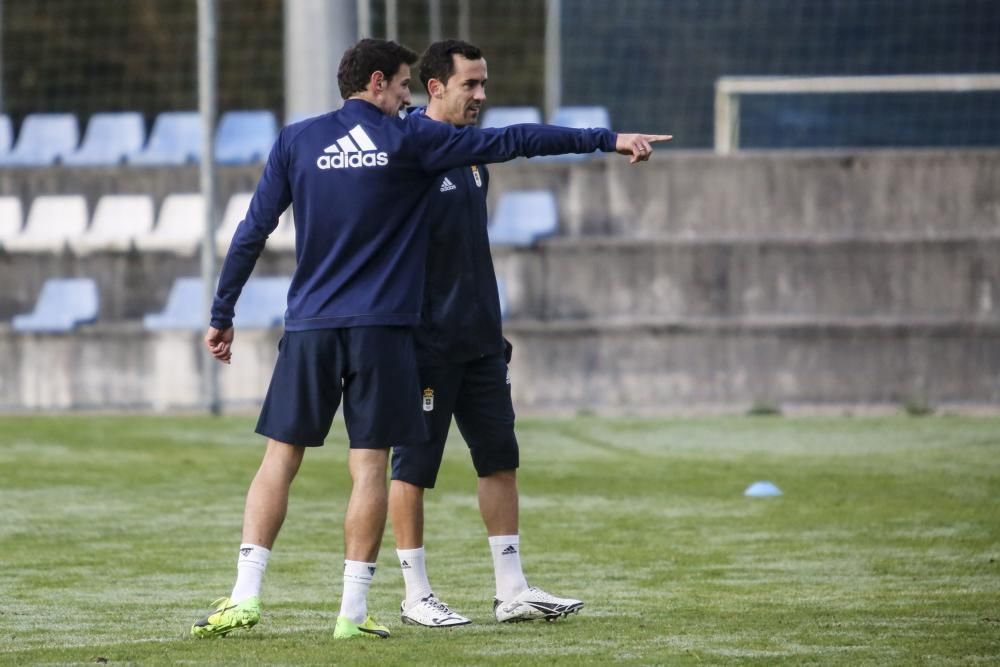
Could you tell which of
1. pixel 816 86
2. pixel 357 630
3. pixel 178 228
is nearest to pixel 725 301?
pixel 816 86

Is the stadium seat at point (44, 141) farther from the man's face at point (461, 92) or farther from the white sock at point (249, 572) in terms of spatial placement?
the white sock at point (249, 572)

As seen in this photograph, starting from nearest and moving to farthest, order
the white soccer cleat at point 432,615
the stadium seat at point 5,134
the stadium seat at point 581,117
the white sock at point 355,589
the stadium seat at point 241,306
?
the white sock at point 355,589 < the white soccer cleat at point 432,615 < the stadium seat at point 241,306 < the stadium seat at point 581,117 < the stadium seat at point 5,134

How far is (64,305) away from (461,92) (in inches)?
443

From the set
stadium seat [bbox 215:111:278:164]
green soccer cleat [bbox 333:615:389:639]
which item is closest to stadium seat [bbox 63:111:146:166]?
stadium seat [bbox 215:111:278:164]

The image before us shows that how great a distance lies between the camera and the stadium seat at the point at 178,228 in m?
17.2

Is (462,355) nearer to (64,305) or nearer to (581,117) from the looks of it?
(64,305)

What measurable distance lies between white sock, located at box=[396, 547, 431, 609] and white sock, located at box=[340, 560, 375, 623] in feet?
1.30

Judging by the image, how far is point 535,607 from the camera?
634 cm

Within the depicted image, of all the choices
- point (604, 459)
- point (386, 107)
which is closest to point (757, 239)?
point (604, 459)

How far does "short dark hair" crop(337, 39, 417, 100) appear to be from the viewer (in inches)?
237

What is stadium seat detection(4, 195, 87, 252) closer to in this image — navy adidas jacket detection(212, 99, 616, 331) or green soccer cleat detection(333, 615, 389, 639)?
navy adidas jacket detection(212, 99, 616, 331)

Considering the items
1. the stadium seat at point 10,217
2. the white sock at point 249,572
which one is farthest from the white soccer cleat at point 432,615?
the stadium seat at point 10,217

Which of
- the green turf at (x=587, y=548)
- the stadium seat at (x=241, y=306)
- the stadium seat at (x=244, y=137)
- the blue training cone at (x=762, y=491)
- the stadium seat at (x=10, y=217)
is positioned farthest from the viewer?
the stadium seat at (x=244, y=137)

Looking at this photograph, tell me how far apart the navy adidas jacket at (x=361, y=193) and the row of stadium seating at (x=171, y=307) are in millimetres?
10167
